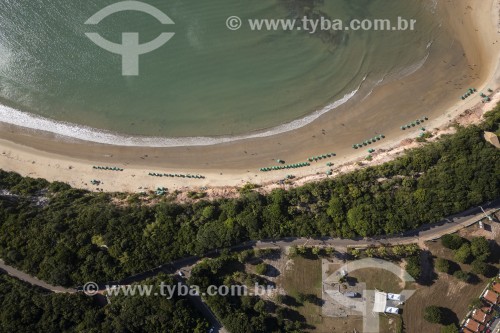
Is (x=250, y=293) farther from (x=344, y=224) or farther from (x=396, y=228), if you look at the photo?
(x=396, y=228)

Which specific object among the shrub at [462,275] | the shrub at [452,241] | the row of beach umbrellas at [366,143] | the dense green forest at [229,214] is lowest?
the shrub at [462,275]

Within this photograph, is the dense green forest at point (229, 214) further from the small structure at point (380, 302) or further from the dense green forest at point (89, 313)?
the small structure at point (380, 302)

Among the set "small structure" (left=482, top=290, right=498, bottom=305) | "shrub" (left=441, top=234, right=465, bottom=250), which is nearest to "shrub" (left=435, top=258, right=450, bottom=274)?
"shrub" (left=441, top=234, right=465, bottom=250)

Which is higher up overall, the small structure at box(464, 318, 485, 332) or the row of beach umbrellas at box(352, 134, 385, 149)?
the row of beach umbrellas at box(352, 134, 385, 149)

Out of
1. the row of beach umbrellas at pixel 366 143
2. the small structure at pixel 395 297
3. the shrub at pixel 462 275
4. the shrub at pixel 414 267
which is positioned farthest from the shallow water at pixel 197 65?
the shrub at pixel 462 275

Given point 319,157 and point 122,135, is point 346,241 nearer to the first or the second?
point 319,157

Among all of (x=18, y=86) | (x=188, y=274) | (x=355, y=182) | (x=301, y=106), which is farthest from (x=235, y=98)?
(x=18, y=86)

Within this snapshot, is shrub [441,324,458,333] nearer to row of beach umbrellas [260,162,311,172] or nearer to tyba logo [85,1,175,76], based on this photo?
row of beach umbrellas [260,162,311,172]
